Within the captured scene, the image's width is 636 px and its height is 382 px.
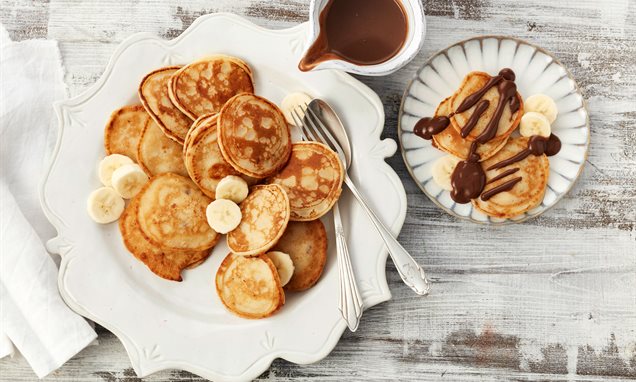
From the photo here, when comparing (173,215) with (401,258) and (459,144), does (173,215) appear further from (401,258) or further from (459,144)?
(459,144)

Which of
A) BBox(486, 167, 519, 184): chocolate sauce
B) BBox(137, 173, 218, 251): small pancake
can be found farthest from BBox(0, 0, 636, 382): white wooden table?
BBox(137, 173, 218, 251): small pancake

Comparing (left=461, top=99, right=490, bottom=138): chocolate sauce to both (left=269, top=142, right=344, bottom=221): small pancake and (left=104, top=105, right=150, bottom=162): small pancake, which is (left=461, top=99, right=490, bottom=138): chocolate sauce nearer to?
(left=269, top=142, right=344, bottom=221): small pancake

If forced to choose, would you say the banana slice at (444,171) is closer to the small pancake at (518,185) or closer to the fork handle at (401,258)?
the small pancake at (518,185)

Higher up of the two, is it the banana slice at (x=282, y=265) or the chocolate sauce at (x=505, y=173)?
the chocolate sauce at (x=505, y=173)

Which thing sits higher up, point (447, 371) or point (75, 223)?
point (75, 223)

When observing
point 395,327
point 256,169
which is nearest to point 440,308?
point 395,327

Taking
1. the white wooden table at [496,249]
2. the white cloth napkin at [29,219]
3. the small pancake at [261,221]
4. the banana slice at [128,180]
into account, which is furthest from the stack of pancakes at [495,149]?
the white cloth napkin at [29,219]

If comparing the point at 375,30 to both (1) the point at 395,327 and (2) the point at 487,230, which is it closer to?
(2) the point at 487,230
